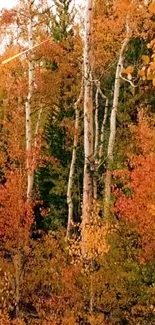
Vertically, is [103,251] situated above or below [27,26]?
below

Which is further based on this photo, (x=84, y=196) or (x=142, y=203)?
(x=142, y=203)

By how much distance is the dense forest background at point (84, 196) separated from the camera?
12367 mm

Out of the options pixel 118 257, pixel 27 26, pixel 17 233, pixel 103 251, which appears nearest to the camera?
pixel 103 251

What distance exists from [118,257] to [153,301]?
1334 mm

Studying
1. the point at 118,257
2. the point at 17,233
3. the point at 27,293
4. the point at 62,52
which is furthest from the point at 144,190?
the point at 62,52

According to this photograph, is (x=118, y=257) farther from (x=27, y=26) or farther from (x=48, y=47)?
(x=27, y=26)

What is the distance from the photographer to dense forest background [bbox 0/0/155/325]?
40.6 feet

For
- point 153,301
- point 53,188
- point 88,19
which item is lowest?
point 153,301

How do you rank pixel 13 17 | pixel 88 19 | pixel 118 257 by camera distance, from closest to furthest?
1. pixel 88 19
2. pixel 118 257
3. pixel 13 17

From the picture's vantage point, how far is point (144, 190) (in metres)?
12.6

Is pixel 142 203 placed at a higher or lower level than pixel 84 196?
higher

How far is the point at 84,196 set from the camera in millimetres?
10656

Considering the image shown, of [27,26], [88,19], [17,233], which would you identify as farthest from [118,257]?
[27,26]

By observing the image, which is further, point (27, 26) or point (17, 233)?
point (27, 26)
